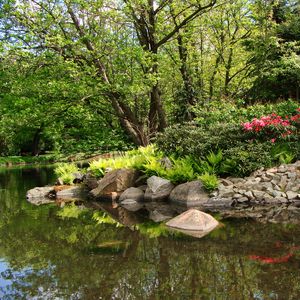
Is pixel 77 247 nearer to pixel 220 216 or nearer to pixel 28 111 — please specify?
pixel 220 216

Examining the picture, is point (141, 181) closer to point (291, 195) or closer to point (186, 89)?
point (291, 195)

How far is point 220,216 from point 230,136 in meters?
3.55

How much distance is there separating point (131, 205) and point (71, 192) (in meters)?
3.52

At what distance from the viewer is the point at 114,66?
15391 mm

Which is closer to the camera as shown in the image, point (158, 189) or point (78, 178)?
point (158, 189)

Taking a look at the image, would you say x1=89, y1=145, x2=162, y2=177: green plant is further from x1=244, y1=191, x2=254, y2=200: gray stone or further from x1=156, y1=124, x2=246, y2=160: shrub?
x1=244, y1=191, x2=254, y2=200: gray stone

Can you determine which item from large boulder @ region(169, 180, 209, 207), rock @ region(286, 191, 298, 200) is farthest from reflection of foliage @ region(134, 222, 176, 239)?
rock @ region(286, 191, 298, 200)

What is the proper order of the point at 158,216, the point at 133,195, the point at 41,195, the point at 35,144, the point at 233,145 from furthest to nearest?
the point at 35,144
the point at 41,195
the point at 133,195
the point at 233,145
the point at 158,216

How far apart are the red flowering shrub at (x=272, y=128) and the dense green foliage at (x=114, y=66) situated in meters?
1.22

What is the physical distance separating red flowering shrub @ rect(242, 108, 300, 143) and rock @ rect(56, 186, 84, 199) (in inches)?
243

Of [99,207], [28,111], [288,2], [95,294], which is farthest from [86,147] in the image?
[288,2]

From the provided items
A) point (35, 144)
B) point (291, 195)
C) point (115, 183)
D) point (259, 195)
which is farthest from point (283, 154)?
point (35, 144)

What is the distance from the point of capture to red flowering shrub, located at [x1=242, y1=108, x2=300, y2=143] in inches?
413

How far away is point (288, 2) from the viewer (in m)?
20.0
